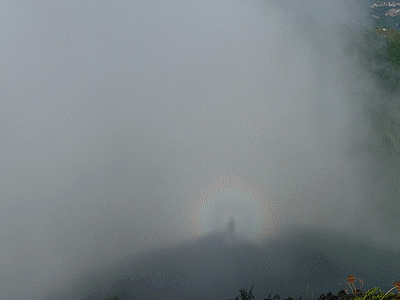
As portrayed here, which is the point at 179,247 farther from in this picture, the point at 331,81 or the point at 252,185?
the point at 331,81

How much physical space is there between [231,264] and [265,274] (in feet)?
24.0

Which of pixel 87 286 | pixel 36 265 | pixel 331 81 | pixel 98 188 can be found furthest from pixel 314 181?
pixel 36 265

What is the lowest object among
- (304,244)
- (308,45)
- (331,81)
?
(304,244)

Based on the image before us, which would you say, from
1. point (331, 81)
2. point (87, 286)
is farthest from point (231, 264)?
point (331, 81)

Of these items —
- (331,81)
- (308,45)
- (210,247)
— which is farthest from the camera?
(308,45)

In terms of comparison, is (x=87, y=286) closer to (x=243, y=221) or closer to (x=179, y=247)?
(x=179, y=247)

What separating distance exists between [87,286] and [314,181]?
72.1 metres

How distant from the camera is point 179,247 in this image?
69062 mm

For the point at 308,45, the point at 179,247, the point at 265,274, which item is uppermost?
the point at 308,45

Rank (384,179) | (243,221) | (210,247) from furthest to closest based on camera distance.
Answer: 1. (384,179)
2. (243,221)
3. (210,247)

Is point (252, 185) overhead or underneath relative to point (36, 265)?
overhead

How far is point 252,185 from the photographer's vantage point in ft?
309

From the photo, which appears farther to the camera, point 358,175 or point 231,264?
point 358,175

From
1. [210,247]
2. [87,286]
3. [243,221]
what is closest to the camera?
[87,286]
